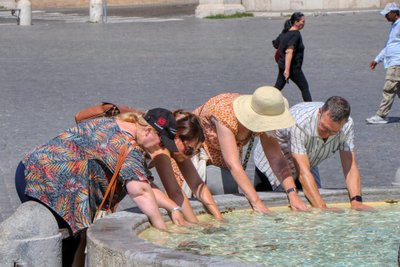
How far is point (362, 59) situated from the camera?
62.7ft

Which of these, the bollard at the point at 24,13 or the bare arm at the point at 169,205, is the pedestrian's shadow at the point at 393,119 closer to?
the bare arm at the point at 169,205

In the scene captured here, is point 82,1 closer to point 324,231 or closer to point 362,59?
point 362,59

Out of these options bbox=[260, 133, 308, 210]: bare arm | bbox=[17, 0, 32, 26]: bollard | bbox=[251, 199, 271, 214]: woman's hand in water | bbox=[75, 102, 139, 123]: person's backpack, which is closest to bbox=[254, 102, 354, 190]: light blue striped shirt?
bbox=[260, 133, 308, 210]: bare arm

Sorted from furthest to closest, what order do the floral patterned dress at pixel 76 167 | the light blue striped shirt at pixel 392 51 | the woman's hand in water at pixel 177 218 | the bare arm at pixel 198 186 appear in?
the light blue striped shirt at pixel 392 51
the bare arm at pixel 198 186
the woman's hand in water at pixel 177 218
the floral patterned dress at pixel 76 167

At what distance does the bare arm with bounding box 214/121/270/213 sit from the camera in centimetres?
661

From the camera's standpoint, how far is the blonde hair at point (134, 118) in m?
5.71

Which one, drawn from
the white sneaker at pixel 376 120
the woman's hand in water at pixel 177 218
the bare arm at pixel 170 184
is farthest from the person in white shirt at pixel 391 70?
the woman's hand in water at pixel 177 218

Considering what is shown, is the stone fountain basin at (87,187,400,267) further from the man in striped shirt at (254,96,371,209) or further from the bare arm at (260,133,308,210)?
the man in striped shirt at (254,96,371,209)

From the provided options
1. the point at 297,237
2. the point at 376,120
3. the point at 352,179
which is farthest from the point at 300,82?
the point at 297,237

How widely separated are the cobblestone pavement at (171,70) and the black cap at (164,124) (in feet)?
8.97

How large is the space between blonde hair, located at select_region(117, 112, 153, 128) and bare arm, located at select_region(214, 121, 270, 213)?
0.89 metres

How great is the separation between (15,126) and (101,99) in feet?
7.52

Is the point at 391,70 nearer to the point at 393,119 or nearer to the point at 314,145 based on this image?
the point at 393,119

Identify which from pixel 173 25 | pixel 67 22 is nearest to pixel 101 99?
pixel 173 25
